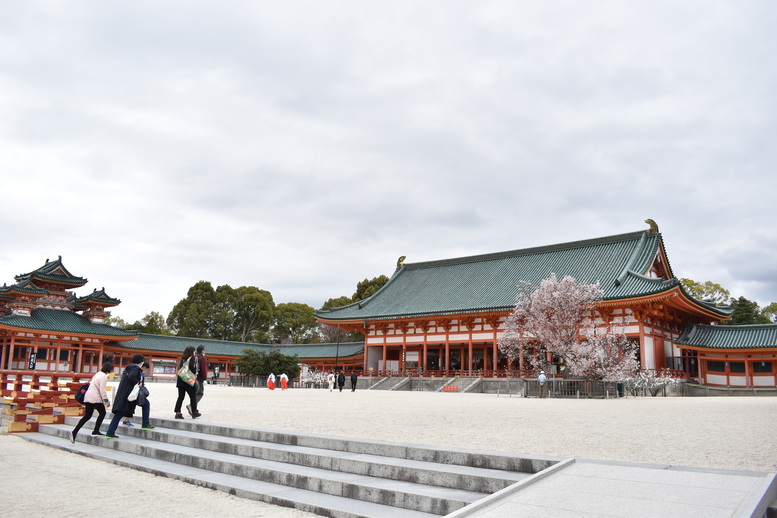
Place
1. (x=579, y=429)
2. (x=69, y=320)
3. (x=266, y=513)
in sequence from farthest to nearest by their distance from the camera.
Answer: (x=69, y=320) → (x=579, y=429) → (x=266, y=513)

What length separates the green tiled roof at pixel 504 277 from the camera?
32.1 metres

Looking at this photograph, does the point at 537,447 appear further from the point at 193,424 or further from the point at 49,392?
the point at 49,392

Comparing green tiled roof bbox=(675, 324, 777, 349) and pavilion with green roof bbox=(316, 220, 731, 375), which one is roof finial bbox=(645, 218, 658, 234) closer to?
pavilion with green roof bbox=(316, 220, 731, 375)

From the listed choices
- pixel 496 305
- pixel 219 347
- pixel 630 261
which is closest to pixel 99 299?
pixel 219 347

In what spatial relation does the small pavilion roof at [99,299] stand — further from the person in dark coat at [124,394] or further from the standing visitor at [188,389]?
the person in dark coat at [124,394]

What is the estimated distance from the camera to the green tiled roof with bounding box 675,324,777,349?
90.8 feet

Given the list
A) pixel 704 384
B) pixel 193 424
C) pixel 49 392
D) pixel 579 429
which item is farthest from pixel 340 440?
pixel 704 384

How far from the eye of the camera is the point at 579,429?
9.47 meters

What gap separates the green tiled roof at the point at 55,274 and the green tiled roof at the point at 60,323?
2.56m

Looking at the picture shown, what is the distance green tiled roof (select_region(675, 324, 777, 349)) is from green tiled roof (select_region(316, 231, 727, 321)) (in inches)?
81.4

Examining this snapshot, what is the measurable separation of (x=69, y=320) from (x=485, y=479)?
45.5m

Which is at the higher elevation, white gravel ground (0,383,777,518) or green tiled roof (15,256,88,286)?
green tiled roof (15,256,88,286)

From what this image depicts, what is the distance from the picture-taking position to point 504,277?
126 feet

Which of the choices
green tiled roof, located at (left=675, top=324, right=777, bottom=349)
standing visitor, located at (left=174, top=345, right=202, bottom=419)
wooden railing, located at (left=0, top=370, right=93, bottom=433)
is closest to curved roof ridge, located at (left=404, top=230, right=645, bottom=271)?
green tiled roof, located at (left=675, top=324, right=777, bottom=349)
